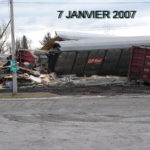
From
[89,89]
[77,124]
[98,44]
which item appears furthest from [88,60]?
[77,124]

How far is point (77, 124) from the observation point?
11.6 meters

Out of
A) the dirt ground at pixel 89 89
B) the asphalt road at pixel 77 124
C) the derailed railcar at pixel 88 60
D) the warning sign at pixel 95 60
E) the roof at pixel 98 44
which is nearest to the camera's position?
the asphalt road at pixel 77 124

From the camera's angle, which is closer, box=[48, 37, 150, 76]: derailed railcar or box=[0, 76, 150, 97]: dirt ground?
box=[0, 76, 150, 97]: dirt ground

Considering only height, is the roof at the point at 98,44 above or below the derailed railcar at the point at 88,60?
above

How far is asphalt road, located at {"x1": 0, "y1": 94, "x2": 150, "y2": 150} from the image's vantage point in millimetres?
8773

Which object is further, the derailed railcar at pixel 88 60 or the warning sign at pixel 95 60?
the derailed railcar at pixel 88 60

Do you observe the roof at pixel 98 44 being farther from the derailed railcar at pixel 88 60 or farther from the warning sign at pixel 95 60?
the warning sign at pixel 95 60

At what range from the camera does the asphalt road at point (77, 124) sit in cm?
877

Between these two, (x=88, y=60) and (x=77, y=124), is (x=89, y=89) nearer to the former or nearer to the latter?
(x=88, y=60)

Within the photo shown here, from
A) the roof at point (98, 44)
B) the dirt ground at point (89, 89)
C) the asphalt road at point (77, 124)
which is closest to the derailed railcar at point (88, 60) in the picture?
the roof at point (98, 44)

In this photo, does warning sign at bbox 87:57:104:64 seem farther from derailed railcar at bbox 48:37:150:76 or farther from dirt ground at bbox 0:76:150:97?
dirt ground at bbox 0:76:150:97

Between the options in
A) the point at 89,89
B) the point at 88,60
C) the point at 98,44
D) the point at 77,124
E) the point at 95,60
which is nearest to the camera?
the point at 77,124

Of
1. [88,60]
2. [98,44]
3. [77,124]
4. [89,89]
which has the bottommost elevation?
[89,89]

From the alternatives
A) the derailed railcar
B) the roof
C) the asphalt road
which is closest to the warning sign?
the derailed railcar
